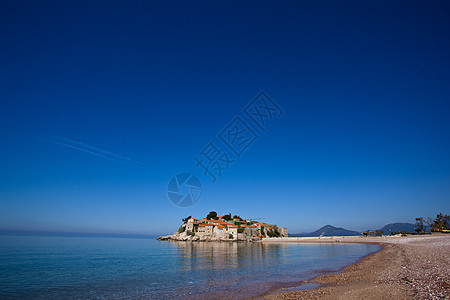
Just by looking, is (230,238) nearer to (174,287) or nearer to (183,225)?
(183,225)

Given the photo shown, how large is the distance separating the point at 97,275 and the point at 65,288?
5.16 meters

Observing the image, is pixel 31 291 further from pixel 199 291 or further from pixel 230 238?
pixel 230 238

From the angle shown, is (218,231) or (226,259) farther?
(218,231)

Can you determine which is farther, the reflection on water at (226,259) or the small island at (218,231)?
the small island at (218,231)

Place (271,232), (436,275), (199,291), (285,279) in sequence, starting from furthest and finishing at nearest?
(271,232)
(285,279)
(199,291)
(436,275)

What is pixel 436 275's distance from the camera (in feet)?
39.1

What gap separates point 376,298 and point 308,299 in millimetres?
2860

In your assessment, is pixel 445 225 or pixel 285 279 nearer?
pixel 285 279

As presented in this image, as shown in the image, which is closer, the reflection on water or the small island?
the reflection on water

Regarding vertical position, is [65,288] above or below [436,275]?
below

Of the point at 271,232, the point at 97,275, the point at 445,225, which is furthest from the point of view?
the point at 271,232

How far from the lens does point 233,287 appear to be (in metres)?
14.8

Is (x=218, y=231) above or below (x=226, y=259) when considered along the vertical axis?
below

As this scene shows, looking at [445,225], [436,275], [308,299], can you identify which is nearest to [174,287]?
[308,299]
